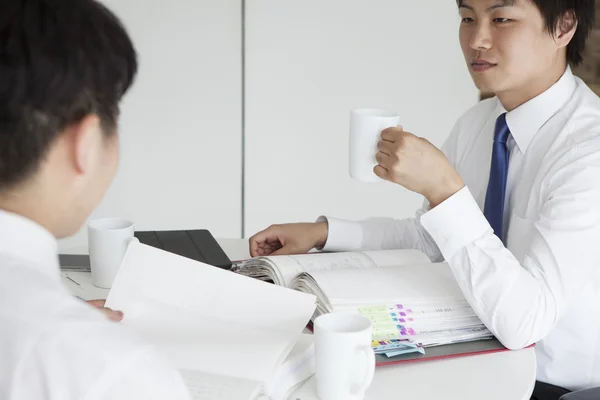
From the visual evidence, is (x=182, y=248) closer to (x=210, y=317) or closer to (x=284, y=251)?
(x=284, y=251)

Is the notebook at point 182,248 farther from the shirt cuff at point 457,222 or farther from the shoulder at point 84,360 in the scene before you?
the shoulder at point 84,360

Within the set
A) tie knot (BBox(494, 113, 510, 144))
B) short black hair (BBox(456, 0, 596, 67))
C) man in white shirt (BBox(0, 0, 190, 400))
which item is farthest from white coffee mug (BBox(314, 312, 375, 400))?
short black hair (BBox(456, 0, 596, 67))

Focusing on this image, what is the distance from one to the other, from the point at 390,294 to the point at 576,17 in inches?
26.3

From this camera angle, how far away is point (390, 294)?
3.88ft

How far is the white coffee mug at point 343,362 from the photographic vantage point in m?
0.93

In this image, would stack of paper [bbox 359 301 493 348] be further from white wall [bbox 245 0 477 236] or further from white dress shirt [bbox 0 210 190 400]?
white wall [bbox 245 0 477 236]

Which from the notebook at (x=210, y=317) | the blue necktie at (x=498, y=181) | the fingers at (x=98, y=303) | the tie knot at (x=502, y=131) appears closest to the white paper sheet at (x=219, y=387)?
the notebook at (x=210, y=317)

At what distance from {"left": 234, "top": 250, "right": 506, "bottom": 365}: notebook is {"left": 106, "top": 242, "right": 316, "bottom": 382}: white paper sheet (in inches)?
2.9

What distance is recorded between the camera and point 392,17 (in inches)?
114

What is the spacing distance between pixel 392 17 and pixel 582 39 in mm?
1487

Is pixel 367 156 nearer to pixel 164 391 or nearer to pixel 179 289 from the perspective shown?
pixel 179 289

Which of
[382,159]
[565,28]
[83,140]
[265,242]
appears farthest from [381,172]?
[83,140]

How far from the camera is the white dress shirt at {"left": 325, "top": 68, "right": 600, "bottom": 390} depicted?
3.84 feet

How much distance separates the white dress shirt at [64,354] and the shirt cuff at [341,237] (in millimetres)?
872
